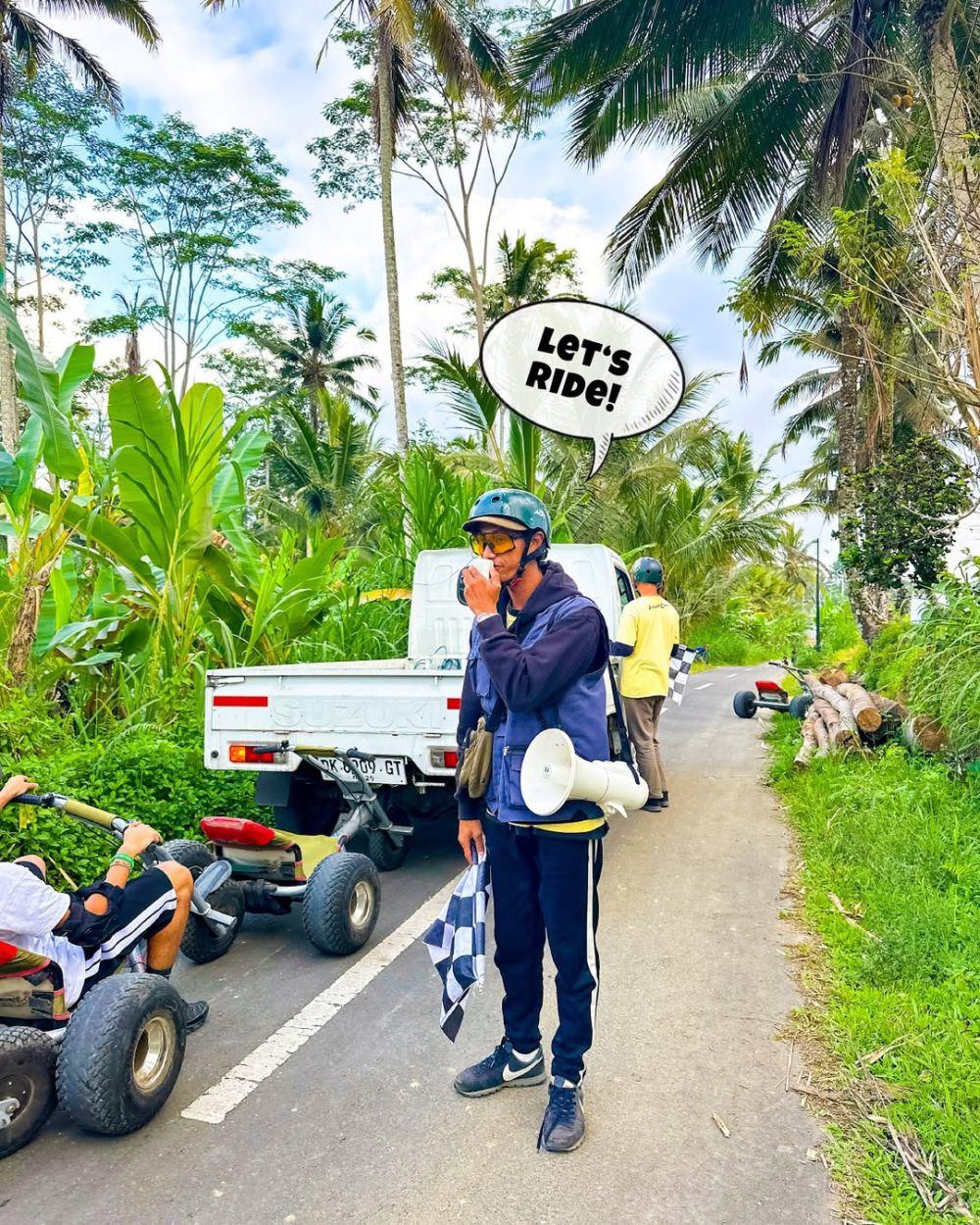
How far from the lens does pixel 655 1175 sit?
8.45 ft

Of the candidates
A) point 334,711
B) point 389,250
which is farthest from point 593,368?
point 389,250

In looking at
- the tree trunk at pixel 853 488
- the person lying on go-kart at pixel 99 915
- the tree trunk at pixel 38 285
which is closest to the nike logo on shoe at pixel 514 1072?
the person lying on go-kart at pixel 99 915

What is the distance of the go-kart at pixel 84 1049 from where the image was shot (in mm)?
2621

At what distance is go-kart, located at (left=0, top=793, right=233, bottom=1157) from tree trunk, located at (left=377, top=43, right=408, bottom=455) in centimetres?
1471

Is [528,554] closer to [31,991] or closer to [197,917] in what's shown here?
[31,991]

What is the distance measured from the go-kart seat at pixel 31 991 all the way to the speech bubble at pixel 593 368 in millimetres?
5970

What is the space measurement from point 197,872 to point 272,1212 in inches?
69.7

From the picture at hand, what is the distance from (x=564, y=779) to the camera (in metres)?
2.63

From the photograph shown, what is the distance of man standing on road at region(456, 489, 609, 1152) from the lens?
107 inches

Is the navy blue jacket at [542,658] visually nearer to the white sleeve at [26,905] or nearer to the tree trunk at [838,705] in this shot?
the white sleeve at [26,905]

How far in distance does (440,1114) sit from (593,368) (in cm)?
662

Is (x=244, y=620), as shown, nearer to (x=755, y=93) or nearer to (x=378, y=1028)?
(x=378, y=1028)

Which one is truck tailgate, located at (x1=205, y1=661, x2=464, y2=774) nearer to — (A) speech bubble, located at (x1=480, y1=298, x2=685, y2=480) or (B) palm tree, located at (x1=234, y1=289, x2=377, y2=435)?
(A) speech bubble, located at (x1=480, y1=298, x2=685, y2=480)

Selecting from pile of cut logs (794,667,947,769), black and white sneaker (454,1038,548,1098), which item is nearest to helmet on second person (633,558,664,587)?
pile of cut logs (794,667,947,769)
